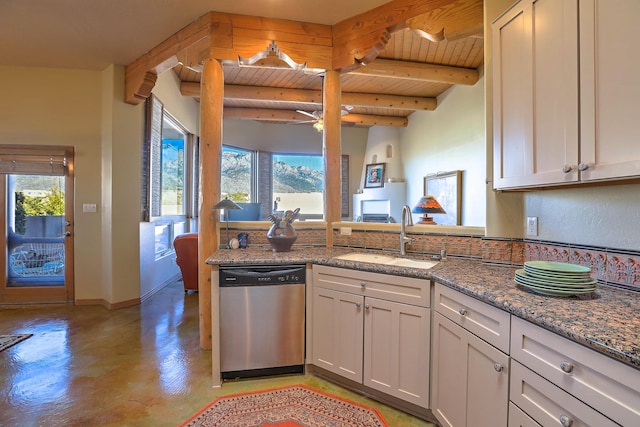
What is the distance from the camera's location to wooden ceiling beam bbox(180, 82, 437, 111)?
4.79 meters

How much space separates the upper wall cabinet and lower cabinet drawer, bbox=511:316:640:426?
66 cm

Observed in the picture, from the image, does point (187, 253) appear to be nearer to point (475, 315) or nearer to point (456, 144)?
point (475, 315)

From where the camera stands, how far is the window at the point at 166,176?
3.97 m

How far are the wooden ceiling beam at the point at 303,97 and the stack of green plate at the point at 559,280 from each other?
4376 mm

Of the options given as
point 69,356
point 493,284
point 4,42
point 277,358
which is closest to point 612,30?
point 493,284

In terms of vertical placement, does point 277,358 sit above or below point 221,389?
above

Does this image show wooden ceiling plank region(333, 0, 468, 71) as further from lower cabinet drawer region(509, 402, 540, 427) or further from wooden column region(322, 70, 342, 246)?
lower cabinet drawer region(509, 402, 540, 427)

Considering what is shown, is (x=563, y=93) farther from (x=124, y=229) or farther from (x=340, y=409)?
(x=124, y=229)

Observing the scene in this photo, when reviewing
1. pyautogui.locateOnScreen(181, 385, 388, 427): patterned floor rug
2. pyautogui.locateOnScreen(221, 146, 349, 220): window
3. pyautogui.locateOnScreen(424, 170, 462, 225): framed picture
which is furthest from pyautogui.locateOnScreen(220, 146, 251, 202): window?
pyautogui.locateOnScreen(181, 385, 388, 427): patterned floor rug

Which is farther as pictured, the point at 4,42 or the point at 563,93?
the point at 4,42

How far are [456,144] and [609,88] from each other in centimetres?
427

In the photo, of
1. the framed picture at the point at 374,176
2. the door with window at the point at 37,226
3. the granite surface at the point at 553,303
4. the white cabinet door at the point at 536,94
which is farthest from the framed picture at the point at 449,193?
the door with window at the point at 37,226

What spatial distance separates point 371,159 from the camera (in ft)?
25.0

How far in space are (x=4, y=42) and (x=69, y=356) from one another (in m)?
3.23
